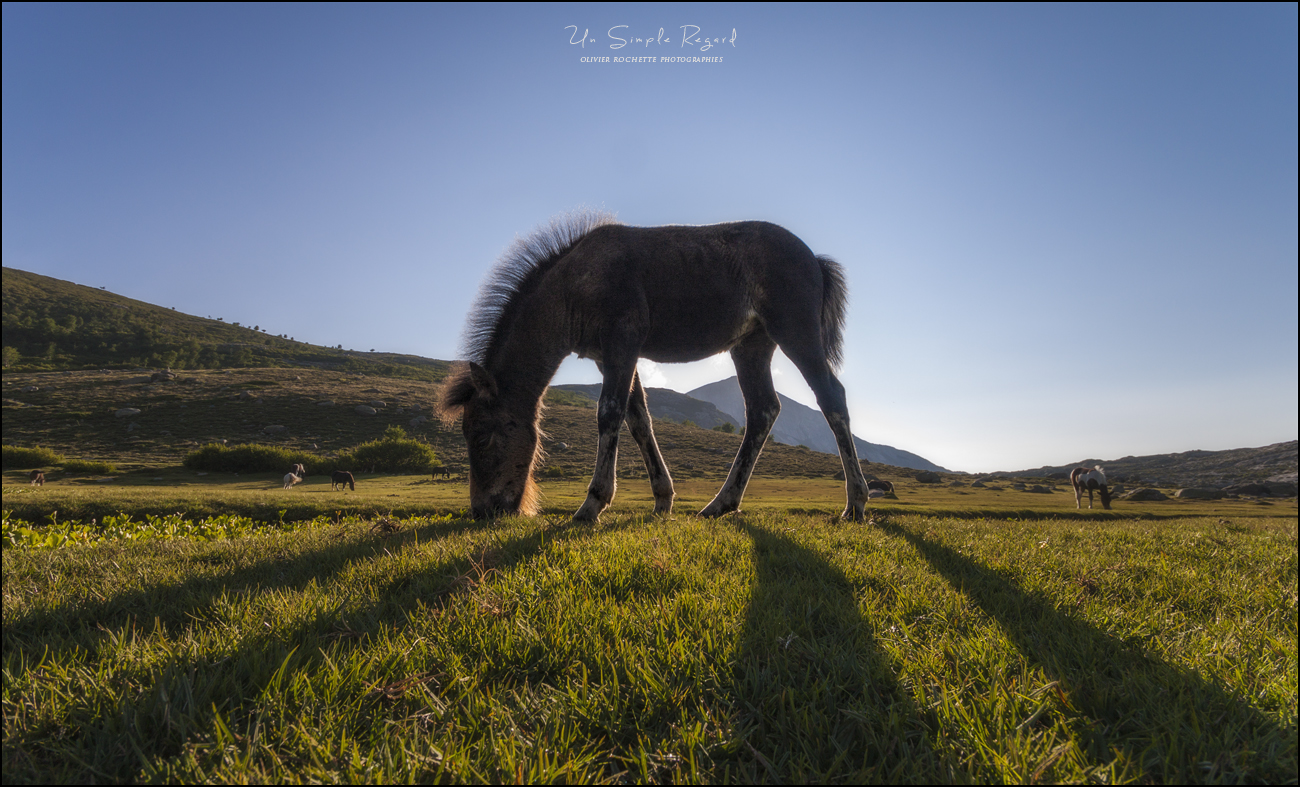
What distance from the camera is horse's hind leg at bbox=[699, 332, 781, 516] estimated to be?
704 centimetres

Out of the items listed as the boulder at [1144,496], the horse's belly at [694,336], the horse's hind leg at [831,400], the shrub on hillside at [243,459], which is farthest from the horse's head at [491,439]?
the boulder at [1144,496]

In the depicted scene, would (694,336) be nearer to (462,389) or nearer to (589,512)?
(589,512)

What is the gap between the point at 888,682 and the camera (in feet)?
5.99

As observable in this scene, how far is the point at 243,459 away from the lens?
35375mm

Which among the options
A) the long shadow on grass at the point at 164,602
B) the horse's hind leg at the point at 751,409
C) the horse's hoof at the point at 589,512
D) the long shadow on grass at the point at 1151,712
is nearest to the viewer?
the long shadow on grass at the point at 1151,712

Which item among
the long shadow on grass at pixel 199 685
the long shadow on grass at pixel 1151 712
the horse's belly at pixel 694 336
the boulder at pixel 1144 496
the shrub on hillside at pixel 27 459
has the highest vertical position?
the horse's belly at pixel 694 336

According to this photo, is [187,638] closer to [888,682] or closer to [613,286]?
[888,682]

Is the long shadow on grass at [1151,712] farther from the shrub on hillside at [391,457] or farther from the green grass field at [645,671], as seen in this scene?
the shrub on hillside at [391,457]

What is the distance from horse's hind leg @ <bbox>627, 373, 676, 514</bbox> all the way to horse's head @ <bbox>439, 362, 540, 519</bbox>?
145 centimetres

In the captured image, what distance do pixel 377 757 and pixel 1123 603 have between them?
3714 millimetres

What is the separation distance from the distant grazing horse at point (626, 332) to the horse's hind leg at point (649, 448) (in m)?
0.02

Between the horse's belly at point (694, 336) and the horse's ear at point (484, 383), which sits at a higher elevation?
the horse's belly at point (694, 336)

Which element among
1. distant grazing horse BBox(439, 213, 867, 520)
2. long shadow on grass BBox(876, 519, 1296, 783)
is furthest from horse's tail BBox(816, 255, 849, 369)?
long shadow on grass BBox(876, 519, 1296, 783)

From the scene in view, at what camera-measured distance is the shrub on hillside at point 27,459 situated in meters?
34.6
